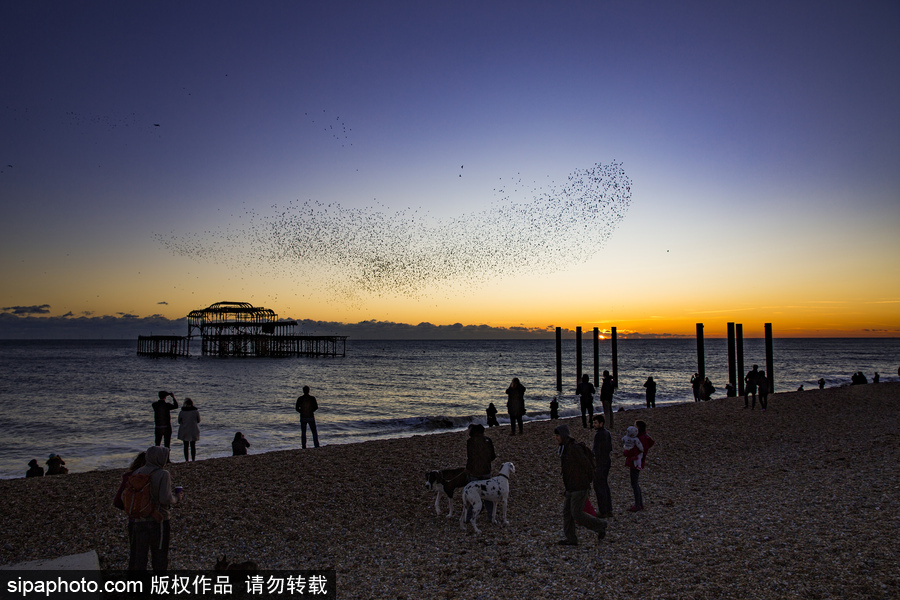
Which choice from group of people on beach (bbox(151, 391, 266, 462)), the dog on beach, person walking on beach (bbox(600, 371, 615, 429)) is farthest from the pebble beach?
person walking on beach (bbox(600, 371, 615, 429))

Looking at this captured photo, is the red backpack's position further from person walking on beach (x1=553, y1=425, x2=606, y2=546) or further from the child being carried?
the child being carried

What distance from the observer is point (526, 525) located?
7.18 meters

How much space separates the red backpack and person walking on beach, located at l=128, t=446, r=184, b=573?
0.03m

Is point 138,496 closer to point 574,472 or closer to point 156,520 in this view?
point 156,520

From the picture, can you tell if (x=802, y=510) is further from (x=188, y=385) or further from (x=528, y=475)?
(x=188, y=385)

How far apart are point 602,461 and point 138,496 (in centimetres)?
543

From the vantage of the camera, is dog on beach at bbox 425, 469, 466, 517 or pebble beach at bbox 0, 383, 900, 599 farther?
dog on beach at bbox 425, 469, 466, 517

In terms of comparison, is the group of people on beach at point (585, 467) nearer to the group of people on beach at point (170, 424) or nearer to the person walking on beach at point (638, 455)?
the person walking on beach at point (638, 455)

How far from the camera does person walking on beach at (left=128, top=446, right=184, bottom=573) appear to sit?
4.45 meters

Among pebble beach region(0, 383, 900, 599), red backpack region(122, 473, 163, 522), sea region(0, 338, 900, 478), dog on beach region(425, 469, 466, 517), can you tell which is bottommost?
sea region(0, 338, 900, 478)

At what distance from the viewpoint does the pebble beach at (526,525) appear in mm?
5234

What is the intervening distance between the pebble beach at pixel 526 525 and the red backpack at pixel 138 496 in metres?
2.09

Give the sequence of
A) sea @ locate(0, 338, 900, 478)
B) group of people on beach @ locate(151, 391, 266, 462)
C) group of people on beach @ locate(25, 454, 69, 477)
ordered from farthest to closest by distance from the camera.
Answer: sea @ locate(0, 338, 900, 478), group of people on beach @ locate(25, 454, 69, 477), group of people on beach @ locate(151, 391, 266, 462)

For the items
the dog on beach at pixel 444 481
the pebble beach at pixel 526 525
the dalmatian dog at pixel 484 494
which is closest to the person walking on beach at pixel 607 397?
the pebble beach at pixel 526 525
